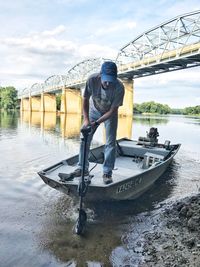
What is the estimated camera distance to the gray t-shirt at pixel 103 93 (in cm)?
617

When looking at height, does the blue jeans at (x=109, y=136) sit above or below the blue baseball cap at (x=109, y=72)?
below

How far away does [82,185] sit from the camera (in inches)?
236

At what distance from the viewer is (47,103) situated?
112m

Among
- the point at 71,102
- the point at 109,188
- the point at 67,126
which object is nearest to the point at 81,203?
the point at 109,188

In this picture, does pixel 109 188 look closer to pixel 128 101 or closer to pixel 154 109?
pixel 128 101

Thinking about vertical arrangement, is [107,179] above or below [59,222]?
above

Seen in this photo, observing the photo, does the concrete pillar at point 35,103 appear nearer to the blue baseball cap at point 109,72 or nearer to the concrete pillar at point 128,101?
the concrete pillar at point 128,101

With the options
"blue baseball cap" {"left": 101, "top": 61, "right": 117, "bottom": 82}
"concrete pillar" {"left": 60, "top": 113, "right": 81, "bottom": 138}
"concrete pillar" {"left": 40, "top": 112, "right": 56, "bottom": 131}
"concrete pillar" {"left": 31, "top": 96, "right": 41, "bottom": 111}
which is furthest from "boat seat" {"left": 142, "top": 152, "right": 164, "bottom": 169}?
"concrete pillar" {"left": 31, "top": 96, "right": 41, "bottom": 111}

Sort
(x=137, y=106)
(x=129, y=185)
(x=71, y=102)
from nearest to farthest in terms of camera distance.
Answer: (x=129, y=185)
(x=71, y=102)
(x=137, y=106)

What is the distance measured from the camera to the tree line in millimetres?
134125

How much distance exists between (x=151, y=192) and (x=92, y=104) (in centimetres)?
365

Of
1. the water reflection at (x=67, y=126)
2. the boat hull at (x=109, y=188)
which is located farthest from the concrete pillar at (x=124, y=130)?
the boat hull at (x=109, y=188)

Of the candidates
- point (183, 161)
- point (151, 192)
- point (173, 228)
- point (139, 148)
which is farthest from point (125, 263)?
point (183, 161)

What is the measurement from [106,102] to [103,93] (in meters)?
0.24
